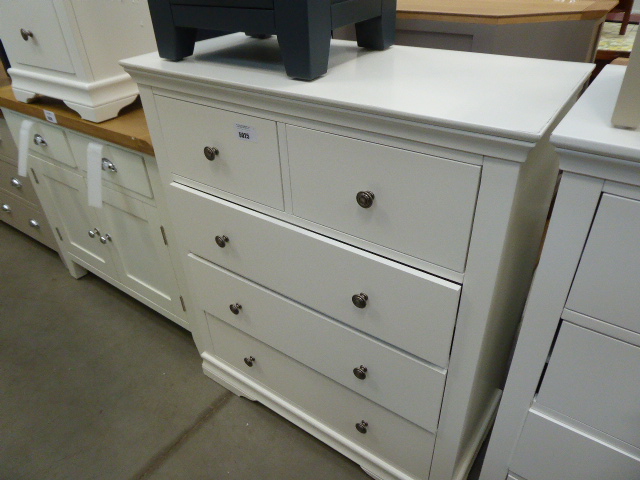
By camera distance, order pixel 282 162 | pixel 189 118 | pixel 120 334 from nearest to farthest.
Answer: pixel 282 162, pixel 189 118, pixel 120 334

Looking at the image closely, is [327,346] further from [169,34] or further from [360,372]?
[169,34]

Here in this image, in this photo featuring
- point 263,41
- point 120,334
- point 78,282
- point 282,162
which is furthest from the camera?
point 78,282

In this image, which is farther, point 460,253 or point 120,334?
point 120,334

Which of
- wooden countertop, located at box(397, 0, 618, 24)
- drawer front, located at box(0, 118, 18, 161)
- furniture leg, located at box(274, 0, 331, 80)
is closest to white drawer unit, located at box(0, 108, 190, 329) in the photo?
drawer front, located at box(0, 118, 18, 161)

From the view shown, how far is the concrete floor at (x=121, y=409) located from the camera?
4.13 ft

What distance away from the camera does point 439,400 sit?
2.95ft

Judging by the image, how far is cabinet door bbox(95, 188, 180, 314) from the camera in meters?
1.37

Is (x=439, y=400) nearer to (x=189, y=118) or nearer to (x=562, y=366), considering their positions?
(x=562, y=366)

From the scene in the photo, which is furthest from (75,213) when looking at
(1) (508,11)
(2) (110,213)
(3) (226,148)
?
(1) (508,11)

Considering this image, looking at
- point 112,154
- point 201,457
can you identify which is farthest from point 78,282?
point 201,457

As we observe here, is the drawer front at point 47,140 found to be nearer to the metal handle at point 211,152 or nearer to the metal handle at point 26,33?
the metal handle at point 26,33

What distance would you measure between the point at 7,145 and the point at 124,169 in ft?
2.92

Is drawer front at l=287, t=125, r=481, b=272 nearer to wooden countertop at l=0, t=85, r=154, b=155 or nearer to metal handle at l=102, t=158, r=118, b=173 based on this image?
wooden countertop at l=0, t=85, r=154, b=155

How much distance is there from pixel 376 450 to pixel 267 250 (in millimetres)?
584
